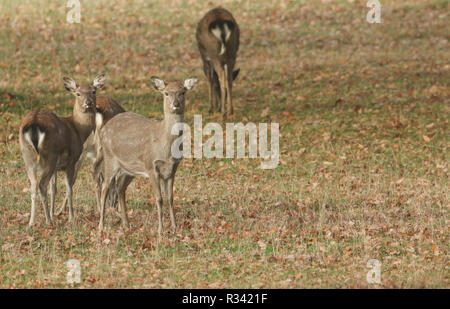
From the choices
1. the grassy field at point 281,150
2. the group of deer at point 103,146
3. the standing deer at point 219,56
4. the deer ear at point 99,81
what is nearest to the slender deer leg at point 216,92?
the standing deer at point 219,56

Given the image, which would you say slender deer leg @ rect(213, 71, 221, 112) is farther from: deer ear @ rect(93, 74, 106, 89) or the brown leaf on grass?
deer ear @ rect(93, 74, 106, 89)

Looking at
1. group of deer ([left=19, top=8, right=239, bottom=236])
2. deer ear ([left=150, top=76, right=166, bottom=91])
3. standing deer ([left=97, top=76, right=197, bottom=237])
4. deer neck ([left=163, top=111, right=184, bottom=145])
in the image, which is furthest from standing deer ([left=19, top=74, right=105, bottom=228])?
deer neck ([left=163, top=111, right=184, bottom=145])

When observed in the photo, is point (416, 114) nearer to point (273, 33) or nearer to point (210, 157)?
point (210, 157)

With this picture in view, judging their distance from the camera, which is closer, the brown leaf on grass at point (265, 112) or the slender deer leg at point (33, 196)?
the slender deer leg at point (33, 196)

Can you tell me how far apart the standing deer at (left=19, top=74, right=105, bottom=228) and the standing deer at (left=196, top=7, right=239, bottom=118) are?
21.4 ft

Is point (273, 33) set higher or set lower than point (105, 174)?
higher

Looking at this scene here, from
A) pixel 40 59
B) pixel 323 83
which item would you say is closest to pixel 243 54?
pixel 323 83

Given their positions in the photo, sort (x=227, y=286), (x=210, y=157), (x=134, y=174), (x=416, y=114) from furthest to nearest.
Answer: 1. (x=416, y=114)
2. (x=210, y=157)
3. (x=134, y=174)
4. (x=227, y=286)

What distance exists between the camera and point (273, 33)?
25078 mm

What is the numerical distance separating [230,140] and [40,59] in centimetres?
782

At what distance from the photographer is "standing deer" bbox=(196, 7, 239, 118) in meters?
17.8

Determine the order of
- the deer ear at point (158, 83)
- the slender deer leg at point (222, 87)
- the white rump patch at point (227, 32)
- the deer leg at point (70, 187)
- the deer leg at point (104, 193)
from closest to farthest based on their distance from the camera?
the deer leg at point (104, 193)
the deer ear at point (158, 83)
the deer leg at point (70, 187)
the white rump patch at point (227, 32)
the slender deer leg at point (222, 87)

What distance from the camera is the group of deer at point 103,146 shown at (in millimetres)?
10398

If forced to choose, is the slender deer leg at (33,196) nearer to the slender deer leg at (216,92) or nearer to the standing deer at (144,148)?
the standing deer at (144,148)
